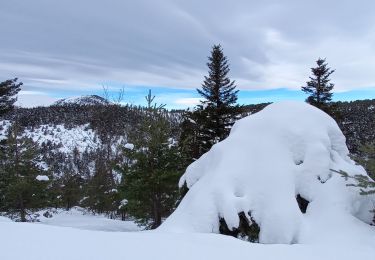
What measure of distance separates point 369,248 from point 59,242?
6.19m

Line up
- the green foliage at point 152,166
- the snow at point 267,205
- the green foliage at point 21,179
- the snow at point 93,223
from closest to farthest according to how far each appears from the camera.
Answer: the snow at point 267,205 < the green foliage at point 152,166 < the snow at point 93,223 < the green foliage at point 21,179

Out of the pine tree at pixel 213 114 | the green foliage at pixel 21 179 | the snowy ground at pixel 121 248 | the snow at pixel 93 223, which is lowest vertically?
the snow at pixel 93 223

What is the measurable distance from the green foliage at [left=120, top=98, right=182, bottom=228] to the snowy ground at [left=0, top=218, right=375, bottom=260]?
1014 cm

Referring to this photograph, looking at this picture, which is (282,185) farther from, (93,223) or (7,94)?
(7,94)

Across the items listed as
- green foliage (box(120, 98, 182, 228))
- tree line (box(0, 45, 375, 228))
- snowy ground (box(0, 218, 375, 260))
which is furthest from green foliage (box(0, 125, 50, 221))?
snowy ground (box(0, 218, 375, 260))

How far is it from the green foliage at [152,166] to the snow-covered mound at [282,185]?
17.5ft

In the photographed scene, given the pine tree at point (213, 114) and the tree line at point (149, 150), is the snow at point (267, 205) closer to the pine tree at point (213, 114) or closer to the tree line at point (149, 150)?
the tree line at point (149, 150)

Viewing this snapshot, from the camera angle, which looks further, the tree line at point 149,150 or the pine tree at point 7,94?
the pine tree at point 7,94

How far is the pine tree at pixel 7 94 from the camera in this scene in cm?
2748

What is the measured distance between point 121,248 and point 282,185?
18.5 ft

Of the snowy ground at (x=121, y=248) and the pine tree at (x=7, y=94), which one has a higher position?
the pine tree at (x=7, y=94)

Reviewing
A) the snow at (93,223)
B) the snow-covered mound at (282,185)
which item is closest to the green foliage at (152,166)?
the snow at (93,223)

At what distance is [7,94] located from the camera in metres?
28.1

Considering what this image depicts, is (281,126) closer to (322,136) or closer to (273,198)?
(322,136)
